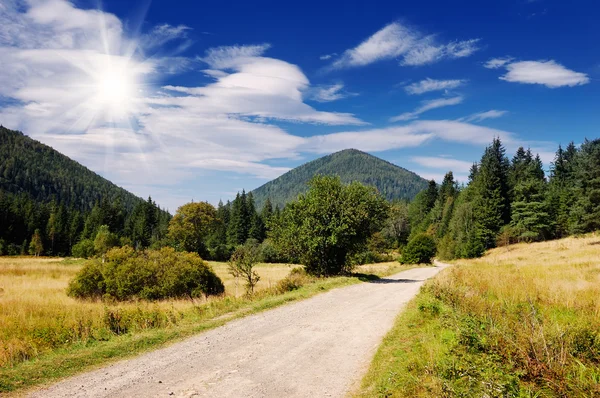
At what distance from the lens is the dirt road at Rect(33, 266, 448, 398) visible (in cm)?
652

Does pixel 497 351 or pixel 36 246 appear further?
pixel 36 246

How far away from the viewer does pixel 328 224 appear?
25797 mm

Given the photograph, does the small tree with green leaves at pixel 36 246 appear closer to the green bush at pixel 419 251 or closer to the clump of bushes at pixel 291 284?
the green bush at pixel 419 251

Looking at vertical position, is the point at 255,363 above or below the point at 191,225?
below

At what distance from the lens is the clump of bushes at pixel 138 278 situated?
21.5m

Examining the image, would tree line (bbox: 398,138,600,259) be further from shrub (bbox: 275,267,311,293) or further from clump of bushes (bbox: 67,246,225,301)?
clump of bushes (bbox: 67,246,225,301)

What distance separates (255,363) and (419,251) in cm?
5260

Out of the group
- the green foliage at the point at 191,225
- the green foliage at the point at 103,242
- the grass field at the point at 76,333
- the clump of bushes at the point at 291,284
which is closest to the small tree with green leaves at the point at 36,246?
the green foliage at the point at 103,242

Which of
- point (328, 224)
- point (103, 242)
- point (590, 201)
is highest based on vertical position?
point (590, 201)

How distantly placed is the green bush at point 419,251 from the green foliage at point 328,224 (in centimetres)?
3189

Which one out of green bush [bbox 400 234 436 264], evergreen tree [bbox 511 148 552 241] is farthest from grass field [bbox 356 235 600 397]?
evergreen tree [bbox 511 148 552 241]

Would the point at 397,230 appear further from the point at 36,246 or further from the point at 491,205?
the point at 36,246

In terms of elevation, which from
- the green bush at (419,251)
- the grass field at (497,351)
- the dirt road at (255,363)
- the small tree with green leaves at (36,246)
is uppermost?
the small tree with green leaves at (36,246)

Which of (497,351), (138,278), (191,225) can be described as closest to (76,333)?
(497,351)
